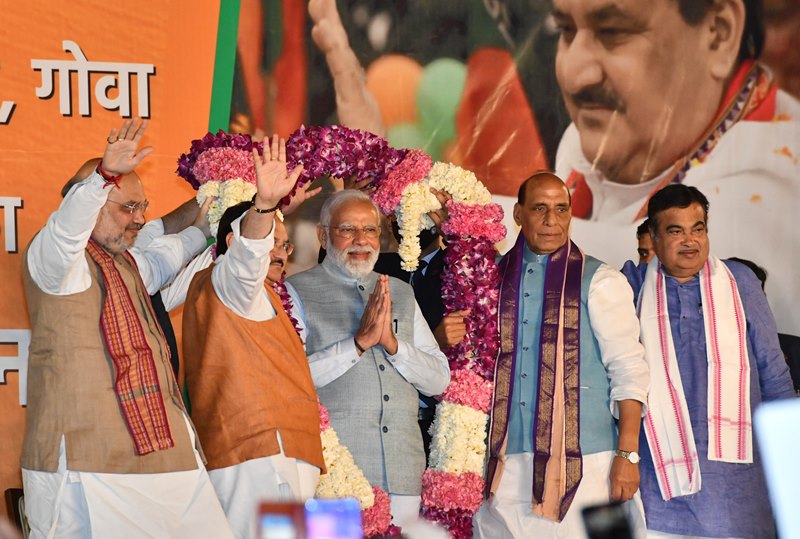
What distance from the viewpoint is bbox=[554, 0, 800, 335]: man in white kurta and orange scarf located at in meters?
6.11

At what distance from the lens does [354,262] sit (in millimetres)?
4324

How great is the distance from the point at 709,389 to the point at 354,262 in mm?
1548

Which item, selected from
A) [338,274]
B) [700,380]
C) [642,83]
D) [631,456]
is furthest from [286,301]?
[642,83]

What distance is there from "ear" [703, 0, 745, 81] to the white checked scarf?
6.57ft

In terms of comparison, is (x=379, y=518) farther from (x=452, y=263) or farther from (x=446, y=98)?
(x=446, y=98)

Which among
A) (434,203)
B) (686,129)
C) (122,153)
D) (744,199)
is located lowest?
(122,153)

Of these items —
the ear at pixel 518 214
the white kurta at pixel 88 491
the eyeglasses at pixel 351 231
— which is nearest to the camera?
the white kurta at pixel 88 491

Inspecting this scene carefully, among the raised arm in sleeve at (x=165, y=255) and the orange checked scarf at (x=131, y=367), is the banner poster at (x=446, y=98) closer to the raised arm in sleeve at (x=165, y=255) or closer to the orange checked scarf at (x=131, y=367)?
the raised arm in sleeve at (x=165, y=255)

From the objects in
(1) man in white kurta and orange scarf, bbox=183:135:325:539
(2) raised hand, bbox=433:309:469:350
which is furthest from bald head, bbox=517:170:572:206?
(1) man in white kurta and orange scarf, bbox=183:135:325:539

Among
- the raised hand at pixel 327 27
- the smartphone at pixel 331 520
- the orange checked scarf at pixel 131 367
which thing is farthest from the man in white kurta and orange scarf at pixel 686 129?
the smartphone at pixel 331 520

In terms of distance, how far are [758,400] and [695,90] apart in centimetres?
228

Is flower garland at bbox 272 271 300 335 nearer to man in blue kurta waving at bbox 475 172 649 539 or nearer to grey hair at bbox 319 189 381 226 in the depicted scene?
grey hair at bbox 319 189 381 226

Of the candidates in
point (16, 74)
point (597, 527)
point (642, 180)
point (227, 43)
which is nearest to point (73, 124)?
point (16, 74)

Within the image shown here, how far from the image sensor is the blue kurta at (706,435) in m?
4.32
